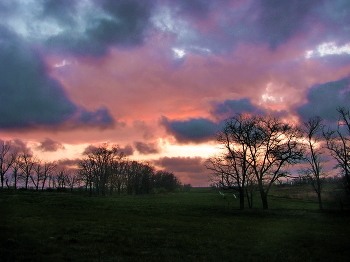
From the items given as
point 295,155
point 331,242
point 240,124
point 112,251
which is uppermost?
point 240,124

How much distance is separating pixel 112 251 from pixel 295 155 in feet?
123

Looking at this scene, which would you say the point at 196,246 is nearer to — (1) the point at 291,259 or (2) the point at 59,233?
(1) the point at 291,259

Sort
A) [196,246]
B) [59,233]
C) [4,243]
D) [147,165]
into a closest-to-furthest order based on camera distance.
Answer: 1. [4,243]
2. [196,246]
3. [59,233]
4. [147,165]

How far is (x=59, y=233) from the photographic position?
15.3 m

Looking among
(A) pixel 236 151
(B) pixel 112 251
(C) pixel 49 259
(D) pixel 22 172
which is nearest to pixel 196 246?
(B) pixel 112 251

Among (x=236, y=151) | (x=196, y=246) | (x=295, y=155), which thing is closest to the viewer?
(x=196, y=246)

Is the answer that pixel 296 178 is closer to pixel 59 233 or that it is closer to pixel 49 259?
pixel 59 233

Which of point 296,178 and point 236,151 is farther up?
point 236,151

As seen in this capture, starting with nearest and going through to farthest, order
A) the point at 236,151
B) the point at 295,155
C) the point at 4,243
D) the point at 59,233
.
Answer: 1. the point at 4,243
2. the point at 59,233
3. the point at 295,155
4. the point at 236,151

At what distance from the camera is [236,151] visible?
4484 centimetres

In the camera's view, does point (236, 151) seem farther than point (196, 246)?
Yes

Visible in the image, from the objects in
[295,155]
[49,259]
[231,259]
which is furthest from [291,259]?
[295,155]

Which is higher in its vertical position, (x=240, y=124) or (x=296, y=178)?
(x=240, y=124)

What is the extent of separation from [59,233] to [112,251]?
A: 5.52m
